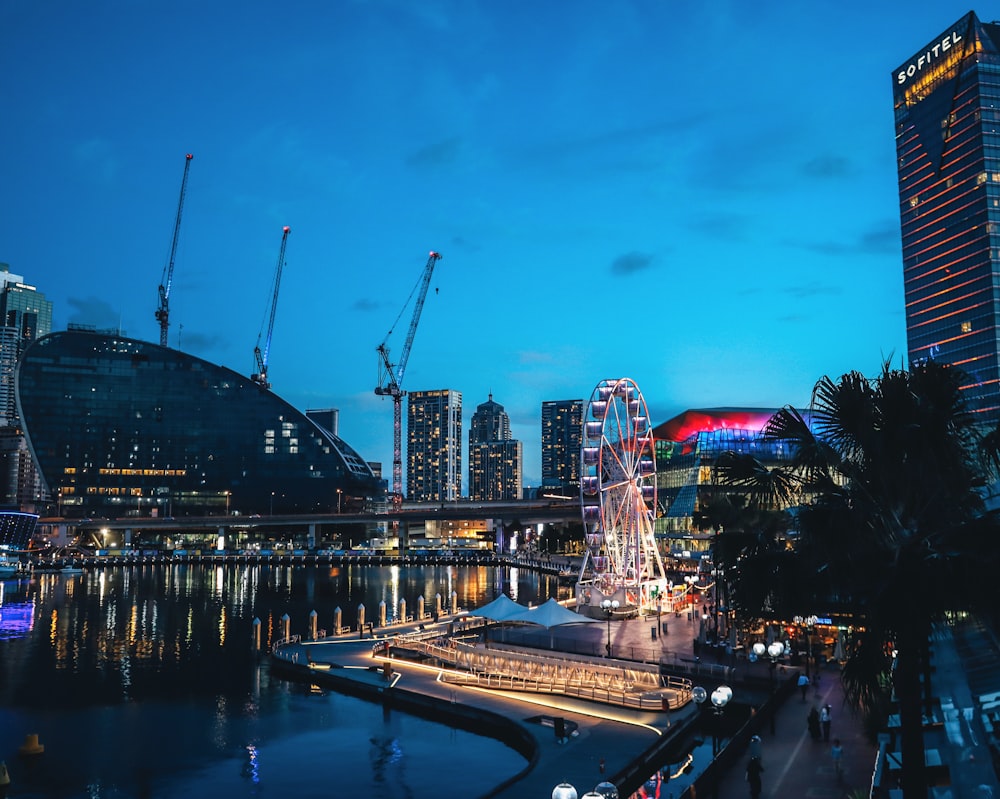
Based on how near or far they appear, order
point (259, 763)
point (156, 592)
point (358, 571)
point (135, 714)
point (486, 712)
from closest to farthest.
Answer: point (259, 763), point (486, 712), point (135, 714), point (156, 592), point (358, 571)

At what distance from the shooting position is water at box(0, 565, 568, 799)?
35.8 metres

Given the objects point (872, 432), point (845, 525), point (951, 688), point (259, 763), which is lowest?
point (259, 763)

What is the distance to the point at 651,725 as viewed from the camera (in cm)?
3856

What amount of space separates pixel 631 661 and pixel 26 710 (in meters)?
32.1

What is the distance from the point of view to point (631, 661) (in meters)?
50.3

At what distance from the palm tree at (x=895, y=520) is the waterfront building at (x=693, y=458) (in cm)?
11620

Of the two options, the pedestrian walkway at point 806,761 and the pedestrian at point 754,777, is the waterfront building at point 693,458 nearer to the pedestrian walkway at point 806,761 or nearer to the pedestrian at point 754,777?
the pedestrian walkway at point 806,761

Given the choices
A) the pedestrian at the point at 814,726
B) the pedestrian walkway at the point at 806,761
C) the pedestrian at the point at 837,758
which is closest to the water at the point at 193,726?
the pedestrian walkway at the point at 806,761

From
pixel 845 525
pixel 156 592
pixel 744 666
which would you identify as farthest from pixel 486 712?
pixel 156 592

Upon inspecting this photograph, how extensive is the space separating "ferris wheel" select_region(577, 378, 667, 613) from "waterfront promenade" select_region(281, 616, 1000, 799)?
1927 centimetres

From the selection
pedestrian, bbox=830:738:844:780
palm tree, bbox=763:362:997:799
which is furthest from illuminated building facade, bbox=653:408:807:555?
palm tree, bbox=763:362:997:799

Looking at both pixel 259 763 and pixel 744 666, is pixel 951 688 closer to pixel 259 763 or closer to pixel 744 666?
pixel 744 666

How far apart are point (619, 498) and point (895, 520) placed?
69.7 metres

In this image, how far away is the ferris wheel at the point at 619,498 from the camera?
8163 cm
